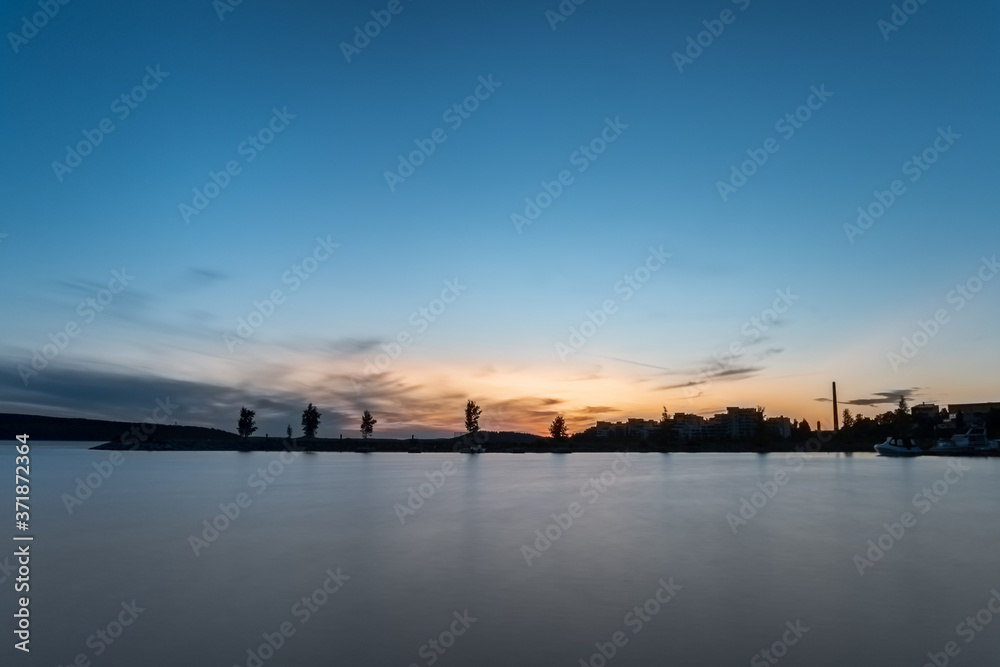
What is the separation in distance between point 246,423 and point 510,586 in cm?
14500

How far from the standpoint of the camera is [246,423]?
14525 cm

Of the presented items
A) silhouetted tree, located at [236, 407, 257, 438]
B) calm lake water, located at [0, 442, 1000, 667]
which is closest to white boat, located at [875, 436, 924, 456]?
calm lake water, located at [0, 442, 1000, 667]

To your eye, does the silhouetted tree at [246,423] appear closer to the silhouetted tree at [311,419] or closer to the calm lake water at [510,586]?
the silhouetted tree at [311,419]

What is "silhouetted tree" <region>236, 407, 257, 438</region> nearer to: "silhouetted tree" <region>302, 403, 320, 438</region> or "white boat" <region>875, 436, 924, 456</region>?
"silhouetted tree" <region>302, 403, 320, 438</region>

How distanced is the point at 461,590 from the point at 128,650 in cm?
585

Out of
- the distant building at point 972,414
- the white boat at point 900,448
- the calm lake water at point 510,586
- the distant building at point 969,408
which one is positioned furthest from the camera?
the distant building at point 969,408

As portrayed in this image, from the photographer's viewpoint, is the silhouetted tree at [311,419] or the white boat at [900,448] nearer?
the white boat at [900,448]

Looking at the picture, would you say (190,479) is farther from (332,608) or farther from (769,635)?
(769,635)

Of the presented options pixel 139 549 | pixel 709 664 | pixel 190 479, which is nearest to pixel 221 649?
pixel 709 664

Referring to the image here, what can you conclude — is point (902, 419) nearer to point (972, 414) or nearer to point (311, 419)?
point (972, 414)

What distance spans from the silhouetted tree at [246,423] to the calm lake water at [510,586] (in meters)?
124

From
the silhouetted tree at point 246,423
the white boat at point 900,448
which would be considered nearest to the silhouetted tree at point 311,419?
the silhouetted tree at point 246,423

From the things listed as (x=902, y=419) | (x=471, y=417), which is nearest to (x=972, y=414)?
(x=902, y=419)

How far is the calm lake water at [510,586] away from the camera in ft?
31.0
